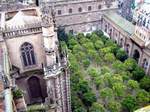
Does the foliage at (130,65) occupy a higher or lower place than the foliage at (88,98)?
higher

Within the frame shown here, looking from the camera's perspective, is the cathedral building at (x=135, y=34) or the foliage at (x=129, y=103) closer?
the foliage at (x=129, y=103)

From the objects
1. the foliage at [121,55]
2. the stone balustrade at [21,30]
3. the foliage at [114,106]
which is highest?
the stone balustrade at [21,30]

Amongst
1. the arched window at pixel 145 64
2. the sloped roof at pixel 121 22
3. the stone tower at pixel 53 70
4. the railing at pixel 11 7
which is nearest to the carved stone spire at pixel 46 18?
the stone tower at pixel 53 70

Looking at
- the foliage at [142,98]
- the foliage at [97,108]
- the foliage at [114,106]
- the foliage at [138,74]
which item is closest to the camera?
the foliage at [97,108]

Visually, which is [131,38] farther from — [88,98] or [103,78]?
[88,98]

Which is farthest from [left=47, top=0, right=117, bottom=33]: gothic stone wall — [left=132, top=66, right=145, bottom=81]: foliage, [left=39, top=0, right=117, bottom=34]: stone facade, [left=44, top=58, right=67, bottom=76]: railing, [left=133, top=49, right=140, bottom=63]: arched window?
[left=44, top=58, right=67, bottom=76]: railing

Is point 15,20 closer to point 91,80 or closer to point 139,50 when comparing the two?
point 91,80

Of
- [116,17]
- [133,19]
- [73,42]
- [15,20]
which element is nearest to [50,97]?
[15,20]

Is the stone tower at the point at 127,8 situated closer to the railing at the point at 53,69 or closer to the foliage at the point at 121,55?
the foliage at the point at 121,55
